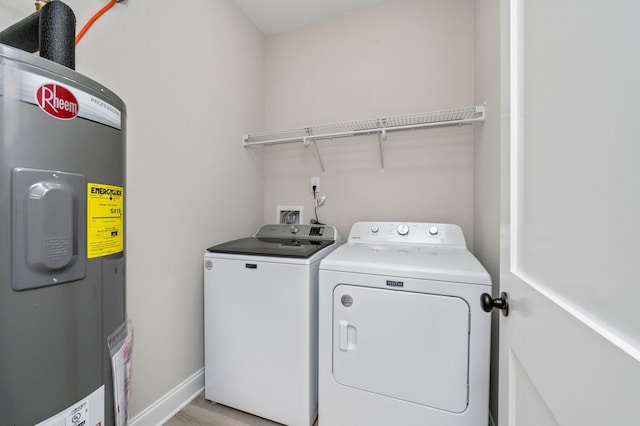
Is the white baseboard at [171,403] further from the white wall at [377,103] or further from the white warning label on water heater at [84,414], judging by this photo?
the white wall at [377,103]

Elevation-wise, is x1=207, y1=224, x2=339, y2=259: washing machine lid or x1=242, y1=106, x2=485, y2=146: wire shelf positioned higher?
x1=242, y1=106, x2=485, y2=146: wire shelf

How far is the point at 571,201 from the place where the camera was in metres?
0.43

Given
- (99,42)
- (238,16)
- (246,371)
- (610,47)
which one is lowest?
A: (246,371)

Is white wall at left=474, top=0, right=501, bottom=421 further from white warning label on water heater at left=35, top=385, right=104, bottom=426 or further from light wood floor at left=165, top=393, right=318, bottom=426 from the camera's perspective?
white warning label on water heater at left=35, top=385, right=104, bottom=426

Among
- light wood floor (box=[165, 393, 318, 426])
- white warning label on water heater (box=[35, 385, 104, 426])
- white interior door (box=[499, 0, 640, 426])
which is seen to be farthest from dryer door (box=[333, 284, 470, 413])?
white warning label on water heater (box=[35, 385, 104, 426])

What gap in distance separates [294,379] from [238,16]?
105 inches

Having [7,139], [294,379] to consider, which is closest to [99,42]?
[7,139]

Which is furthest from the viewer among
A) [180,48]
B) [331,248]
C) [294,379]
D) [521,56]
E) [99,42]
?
[331,248]

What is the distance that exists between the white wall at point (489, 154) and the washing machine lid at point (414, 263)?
5.1 inches

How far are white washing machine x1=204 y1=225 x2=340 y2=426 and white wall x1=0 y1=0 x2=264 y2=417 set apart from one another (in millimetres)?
173

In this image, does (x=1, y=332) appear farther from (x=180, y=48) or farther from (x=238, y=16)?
(x=238, y=16)

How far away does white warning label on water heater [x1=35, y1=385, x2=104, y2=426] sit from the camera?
0.48m

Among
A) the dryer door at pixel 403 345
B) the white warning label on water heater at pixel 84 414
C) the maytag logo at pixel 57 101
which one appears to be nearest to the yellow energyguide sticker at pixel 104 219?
the maytag logo at pixel 57 101

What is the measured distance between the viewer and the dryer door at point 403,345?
106 centimetres
